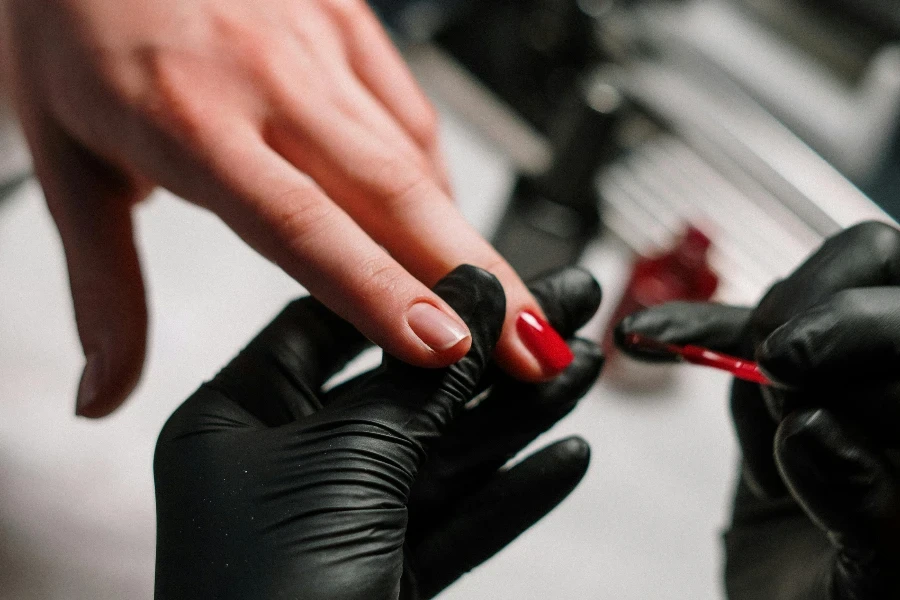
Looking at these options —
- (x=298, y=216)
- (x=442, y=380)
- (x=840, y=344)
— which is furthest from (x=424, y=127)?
(x=840, y=344)

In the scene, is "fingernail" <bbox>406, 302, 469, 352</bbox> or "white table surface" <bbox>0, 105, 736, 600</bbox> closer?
"fingernail" <bbox>406, 302, 469, 352</bbox>

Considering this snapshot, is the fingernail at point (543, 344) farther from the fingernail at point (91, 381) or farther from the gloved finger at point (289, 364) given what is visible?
the fingernail at point (91, 381)

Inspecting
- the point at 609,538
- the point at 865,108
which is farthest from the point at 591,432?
the point at 865,108

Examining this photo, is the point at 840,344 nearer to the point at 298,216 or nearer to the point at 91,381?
the point at 298,216

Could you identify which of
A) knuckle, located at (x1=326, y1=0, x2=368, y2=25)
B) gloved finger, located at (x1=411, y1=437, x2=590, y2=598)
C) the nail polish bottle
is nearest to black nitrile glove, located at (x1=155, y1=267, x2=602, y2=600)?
gloved finger, located at (x1=411, y1=437, x2=590, y2=598)

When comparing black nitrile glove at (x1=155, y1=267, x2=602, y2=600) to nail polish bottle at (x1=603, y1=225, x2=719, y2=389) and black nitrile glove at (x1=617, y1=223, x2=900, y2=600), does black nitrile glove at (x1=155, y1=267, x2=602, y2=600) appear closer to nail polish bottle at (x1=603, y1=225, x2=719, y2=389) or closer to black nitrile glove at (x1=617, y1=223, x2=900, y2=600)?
black nitrile glove at (x1=617, y1=223, x2=900, y2=600)

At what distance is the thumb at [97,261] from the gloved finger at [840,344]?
501mm

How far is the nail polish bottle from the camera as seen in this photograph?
0.78m

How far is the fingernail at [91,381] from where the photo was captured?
561mm

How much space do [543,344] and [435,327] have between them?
0.12 meters

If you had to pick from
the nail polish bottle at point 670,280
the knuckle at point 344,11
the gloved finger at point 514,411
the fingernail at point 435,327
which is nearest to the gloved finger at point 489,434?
the gloved finger at point 514,411

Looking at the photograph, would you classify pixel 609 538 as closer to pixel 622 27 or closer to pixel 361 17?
pixel 361 17

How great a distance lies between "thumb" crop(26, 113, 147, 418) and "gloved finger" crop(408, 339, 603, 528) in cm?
26

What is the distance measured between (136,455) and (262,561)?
1.13ft
